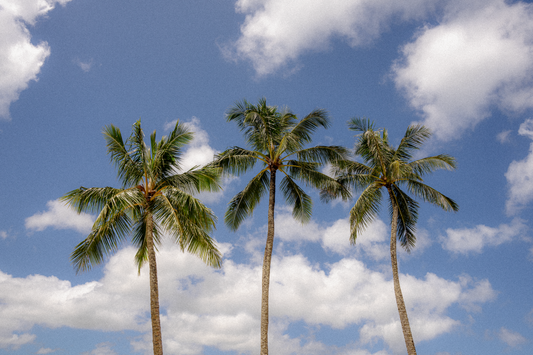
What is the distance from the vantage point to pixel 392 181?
21062 millimetres

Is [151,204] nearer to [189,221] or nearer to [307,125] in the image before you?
[189,221]

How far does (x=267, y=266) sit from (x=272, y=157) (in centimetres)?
506

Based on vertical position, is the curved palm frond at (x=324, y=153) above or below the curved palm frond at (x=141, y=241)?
above

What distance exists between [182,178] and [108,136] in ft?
12.6

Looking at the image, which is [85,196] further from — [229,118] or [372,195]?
[372,195]

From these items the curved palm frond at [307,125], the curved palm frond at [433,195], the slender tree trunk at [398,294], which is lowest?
the slender tree trunk at [398,294]

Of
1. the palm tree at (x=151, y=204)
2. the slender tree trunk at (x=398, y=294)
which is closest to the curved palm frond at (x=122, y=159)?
the palm tree at (x=151, y=204)

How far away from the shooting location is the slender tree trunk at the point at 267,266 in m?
16.8

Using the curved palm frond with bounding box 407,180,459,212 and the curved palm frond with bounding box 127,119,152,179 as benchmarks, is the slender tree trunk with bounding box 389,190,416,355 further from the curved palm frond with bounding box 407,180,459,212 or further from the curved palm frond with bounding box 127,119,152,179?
the curved palm frond with bounding box 127,119,152,179

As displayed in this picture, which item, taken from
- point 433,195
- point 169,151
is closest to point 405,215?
point 433,195

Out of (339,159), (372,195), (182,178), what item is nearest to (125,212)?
(182,178)

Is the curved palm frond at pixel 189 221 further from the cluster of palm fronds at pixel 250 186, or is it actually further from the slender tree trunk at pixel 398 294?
the slender tree trunk at pixel 398 294

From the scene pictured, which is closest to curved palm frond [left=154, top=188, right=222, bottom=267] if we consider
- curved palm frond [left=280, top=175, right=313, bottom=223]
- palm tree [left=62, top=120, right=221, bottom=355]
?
palm tree [left=62, top=120, right=221, bottom=355]

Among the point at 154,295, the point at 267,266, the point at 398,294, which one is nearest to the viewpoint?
the point at 154,295
